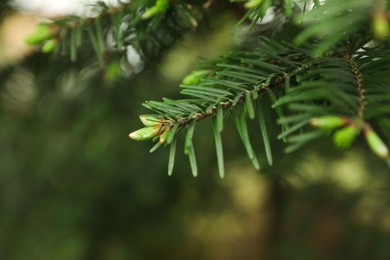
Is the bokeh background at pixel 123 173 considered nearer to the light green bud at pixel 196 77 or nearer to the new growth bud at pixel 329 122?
the light green bud at pixel 196 77

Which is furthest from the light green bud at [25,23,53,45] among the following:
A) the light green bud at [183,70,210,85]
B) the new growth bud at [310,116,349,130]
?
the new growth bud at [310,116,349,130]

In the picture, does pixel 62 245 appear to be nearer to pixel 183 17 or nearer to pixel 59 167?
pixel 59 167

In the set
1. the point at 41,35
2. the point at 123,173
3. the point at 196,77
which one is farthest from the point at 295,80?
the point at 123,173

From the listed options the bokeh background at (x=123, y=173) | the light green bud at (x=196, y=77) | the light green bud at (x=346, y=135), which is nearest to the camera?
the light green bud at (x=346, y=135)

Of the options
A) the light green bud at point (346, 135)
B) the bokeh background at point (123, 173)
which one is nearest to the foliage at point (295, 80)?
the light green bud at point (346, 135)

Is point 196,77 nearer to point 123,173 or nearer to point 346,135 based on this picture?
point 346,135

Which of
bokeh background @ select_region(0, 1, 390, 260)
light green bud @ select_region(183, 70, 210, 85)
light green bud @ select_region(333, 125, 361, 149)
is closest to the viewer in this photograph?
light green bud @ select_region(333, 125, 361, 149)

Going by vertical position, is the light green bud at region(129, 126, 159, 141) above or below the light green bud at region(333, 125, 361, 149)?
above

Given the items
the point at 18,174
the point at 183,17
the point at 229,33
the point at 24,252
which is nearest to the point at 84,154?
the point at 18,174

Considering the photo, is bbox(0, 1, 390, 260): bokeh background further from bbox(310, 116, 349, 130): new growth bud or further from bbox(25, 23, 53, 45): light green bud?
bbox(310, 116, 349, 130): new growth bud
